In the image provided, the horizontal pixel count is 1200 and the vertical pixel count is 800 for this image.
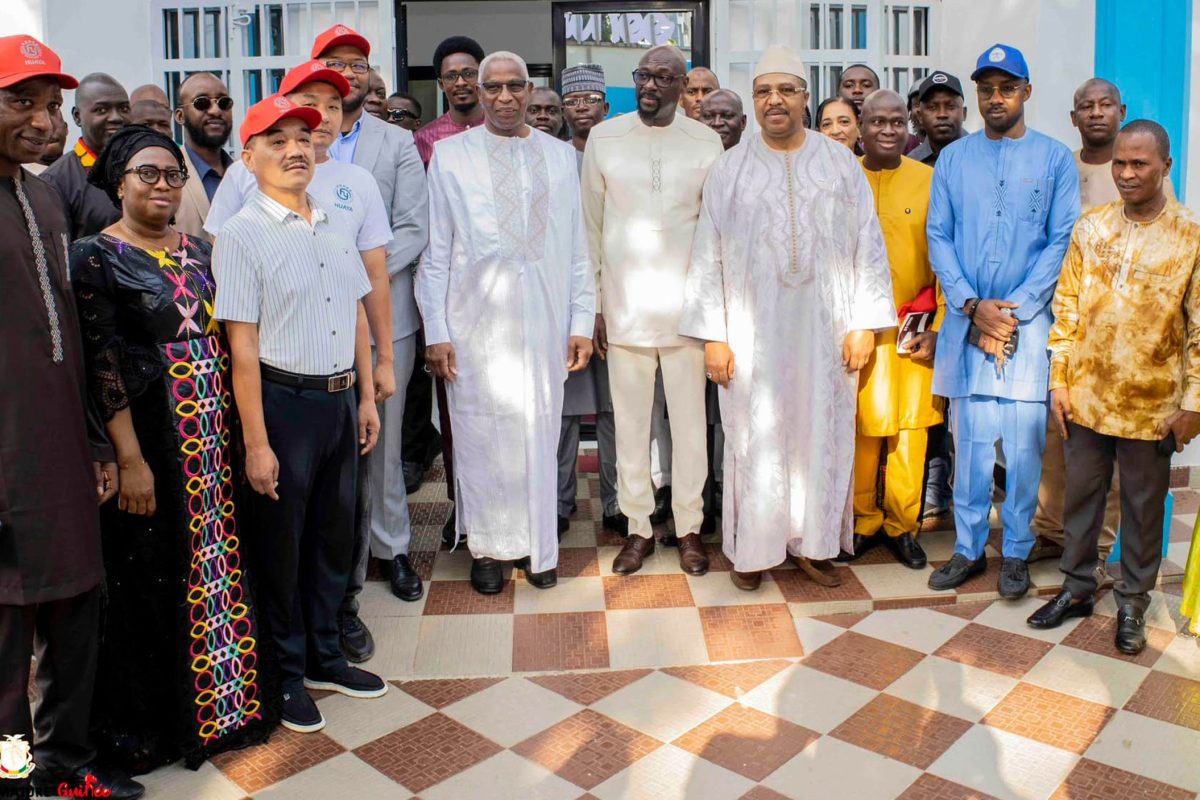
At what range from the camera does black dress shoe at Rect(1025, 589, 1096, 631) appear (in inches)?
145

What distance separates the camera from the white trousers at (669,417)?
163 inches

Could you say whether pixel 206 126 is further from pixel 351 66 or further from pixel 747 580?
pixel 747 580

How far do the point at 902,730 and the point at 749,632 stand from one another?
743mm

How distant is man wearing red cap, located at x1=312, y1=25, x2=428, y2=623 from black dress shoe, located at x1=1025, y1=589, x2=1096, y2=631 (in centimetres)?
224

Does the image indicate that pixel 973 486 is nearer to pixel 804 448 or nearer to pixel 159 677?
pixel 804 448

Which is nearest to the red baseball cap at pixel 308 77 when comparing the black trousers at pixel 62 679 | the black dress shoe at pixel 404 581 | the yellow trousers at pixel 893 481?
the black trousers at pixel 62 679

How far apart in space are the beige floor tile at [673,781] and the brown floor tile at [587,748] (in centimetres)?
4

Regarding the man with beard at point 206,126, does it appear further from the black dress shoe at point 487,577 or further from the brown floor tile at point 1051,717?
the brown floor tile at point 1051,717

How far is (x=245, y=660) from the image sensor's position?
2.95 meters

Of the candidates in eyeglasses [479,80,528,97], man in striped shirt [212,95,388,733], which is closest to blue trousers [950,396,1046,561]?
eyeglasses [479,80,528,97]

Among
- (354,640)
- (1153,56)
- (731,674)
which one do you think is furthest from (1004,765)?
(1153,56)

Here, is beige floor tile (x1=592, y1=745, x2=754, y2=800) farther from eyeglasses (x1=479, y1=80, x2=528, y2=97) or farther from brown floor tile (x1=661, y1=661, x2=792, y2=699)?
eyeglasses (x1=479, y1=80, x2=528, y2=97)

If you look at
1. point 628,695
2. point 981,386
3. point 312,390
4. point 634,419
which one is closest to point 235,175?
point 312,390

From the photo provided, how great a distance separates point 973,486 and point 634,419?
1.32 meters
